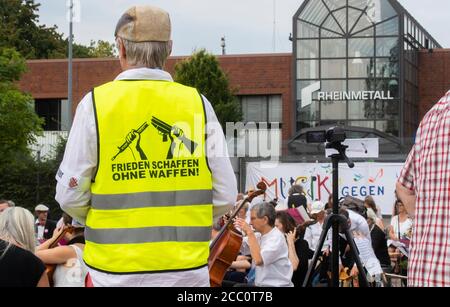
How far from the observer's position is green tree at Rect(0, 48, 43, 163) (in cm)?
2588

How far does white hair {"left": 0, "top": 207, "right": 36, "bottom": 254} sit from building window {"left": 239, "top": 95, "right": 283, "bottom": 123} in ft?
116

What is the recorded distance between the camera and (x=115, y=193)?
297 centimetres

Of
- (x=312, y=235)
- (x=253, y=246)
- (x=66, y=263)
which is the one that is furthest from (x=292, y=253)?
(x=66, y=263)

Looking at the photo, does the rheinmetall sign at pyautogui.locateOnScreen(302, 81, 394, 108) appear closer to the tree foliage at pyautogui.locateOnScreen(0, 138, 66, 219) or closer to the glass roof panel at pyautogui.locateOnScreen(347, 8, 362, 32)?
the glass roof panel at pyautogui.locateOnScreen(347, 8, 362, 32)

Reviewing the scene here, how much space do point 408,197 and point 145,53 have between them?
1078 mm

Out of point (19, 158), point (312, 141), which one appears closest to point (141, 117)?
point (312, 141)

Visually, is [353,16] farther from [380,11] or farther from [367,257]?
[367,257]

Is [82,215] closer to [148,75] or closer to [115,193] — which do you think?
[115,193]

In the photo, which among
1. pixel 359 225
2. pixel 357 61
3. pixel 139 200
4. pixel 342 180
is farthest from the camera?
pixel 357 61

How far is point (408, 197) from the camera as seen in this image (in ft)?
9.05

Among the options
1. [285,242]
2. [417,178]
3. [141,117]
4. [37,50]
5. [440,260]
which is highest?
[37,50]

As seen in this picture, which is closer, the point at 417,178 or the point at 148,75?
the point at 417,178

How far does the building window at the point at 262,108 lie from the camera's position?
40491 millimetres
